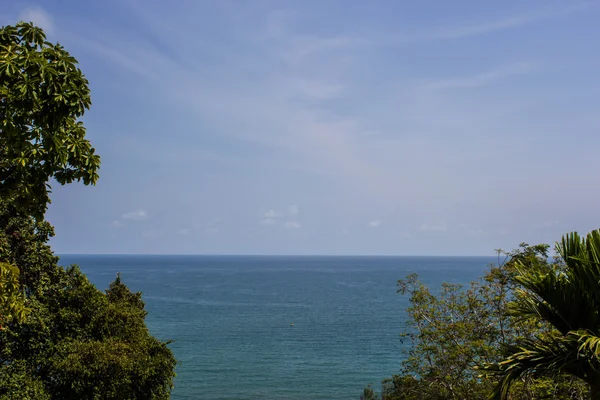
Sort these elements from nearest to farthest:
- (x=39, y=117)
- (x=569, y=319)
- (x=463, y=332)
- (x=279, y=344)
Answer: (x=39, y=117) < (x=569, y=319) < (x=463, y=332) < (x=279, y=344)

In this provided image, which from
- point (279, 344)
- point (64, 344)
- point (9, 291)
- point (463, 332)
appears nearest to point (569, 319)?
point (463, 332)

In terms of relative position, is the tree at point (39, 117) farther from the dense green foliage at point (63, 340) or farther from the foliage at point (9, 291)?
the dense green foliage at point (63, 340)

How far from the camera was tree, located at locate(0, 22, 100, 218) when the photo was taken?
516 cm

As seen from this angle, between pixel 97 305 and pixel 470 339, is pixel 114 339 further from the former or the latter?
pixel 470 339

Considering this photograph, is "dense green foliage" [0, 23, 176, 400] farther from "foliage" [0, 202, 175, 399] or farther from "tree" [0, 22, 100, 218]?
"tree" [0, 22, 100, 218]

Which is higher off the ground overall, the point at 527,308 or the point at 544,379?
the point at 527,308

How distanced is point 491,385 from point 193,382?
95.6ft

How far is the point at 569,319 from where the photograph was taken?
6.68m

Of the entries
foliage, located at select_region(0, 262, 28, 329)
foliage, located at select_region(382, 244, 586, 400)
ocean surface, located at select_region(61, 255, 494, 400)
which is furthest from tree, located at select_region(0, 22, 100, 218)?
ocean surface, located at select_region(61, 255, 494, 400)

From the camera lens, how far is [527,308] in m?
7.11

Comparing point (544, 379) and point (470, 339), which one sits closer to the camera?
point (544, 379)

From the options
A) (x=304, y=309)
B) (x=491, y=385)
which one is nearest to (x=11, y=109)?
(x=491, y=385)

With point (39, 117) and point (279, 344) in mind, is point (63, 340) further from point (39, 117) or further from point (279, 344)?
point (279, 344)

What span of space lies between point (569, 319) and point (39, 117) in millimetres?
7112
